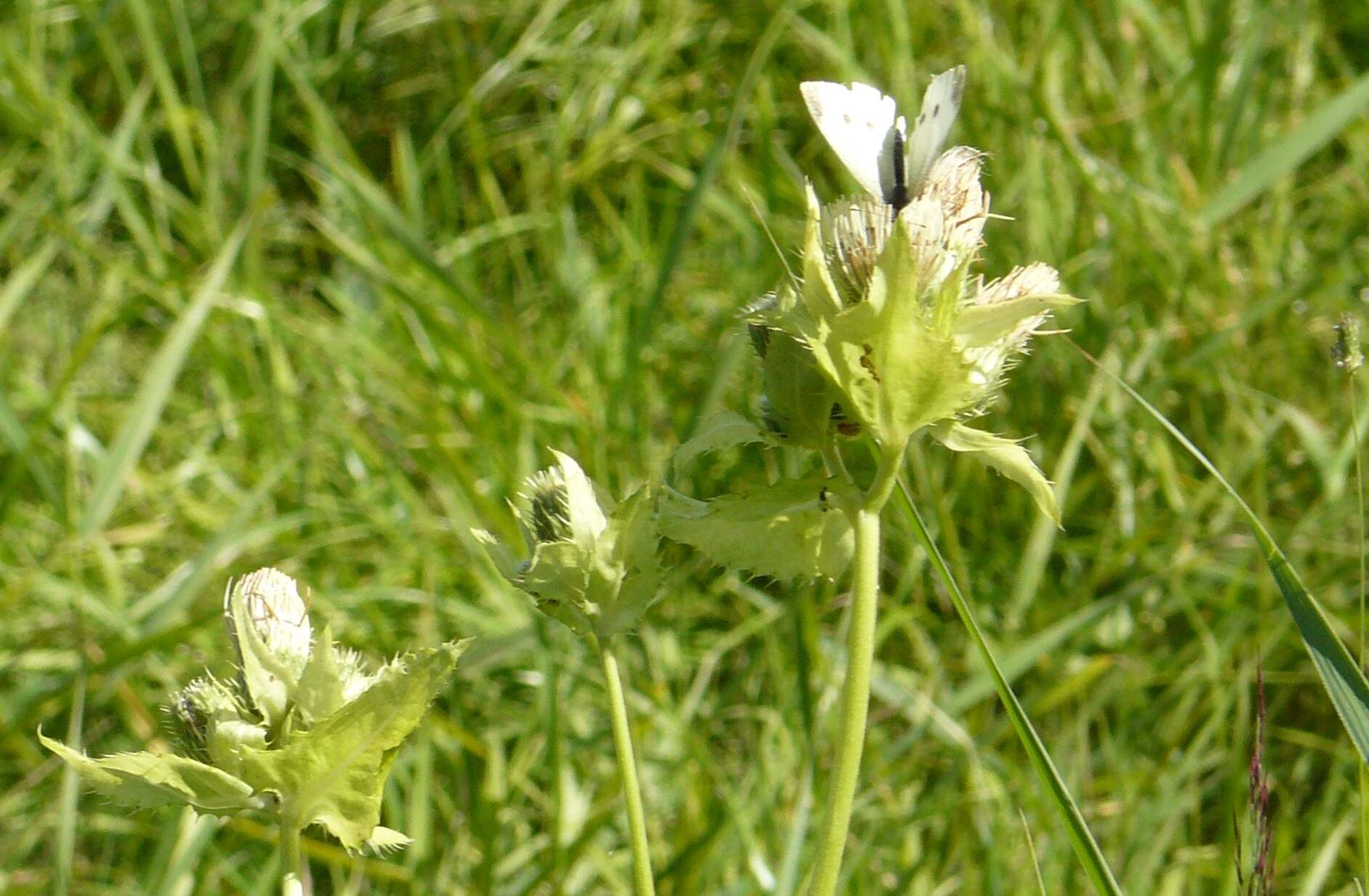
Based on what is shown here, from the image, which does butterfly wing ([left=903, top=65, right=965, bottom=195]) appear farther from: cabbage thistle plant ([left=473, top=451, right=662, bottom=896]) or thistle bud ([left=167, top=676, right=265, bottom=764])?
thistle bud ([left=167, top=676, right=265, bottom=764])

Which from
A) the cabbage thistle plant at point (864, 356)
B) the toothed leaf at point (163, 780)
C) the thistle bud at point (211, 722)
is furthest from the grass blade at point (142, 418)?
the cabbage thistle plant at point (864, 356)

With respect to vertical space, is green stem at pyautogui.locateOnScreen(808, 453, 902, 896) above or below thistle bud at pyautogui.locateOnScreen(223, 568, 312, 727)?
above

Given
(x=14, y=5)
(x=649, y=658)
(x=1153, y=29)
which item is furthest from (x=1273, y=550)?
(x=14, y=5)

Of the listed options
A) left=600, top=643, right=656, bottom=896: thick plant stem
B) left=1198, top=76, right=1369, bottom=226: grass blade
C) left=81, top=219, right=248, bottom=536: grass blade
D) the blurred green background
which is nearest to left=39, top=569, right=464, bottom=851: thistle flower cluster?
left=600, top=643, right=656, bottom=896: thick plant stem

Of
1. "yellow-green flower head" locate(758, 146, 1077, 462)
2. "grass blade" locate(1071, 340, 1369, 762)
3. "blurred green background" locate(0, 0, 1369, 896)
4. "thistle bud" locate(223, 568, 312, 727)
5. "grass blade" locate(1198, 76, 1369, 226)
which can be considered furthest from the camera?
"grass blade" locate(1198, 76, 1369, 226)

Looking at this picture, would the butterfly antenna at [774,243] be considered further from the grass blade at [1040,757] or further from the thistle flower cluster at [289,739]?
the thistle flower cluster at [289,739]

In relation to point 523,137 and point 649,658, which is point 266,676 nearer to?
point 649,658

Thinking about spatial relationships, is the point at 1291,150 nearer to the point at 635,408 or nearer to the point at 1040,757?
the point at 635,408
